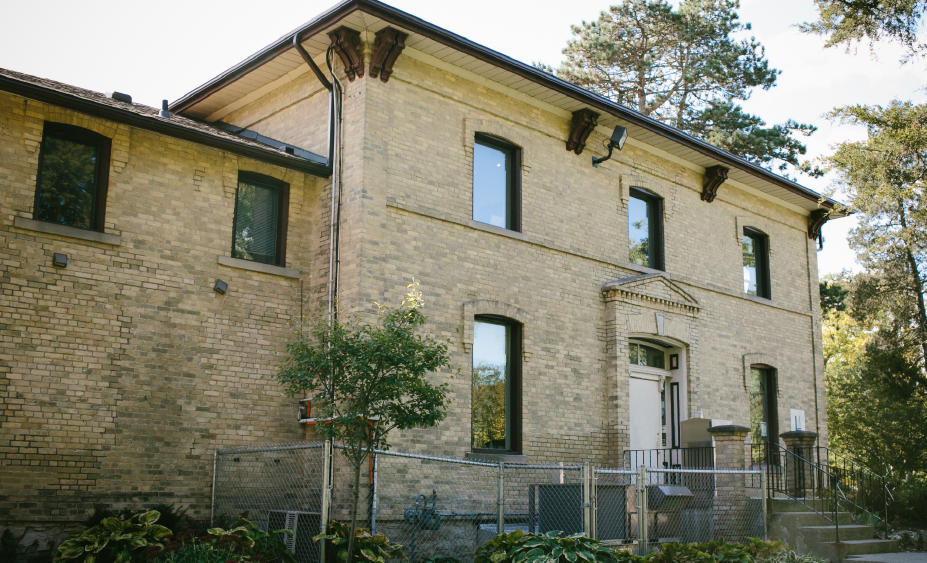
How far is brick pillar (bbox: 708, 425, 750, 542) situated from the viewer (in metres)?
12.9

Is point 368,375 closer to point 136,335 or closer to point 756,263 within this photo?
point 136,335

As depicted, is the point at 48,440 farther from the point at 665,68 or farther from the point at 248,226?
the point at 665,68

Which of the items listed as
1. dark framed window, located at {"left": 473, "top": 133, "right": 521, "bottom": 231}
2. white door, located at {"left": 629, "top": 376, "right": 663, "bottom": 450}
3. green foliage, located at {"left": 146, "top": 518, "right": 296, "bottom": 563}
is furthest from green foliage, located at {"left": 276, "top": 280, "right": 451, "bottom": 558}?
white door, located at {"left": 629, "top": 376, "right": 663, "bottom": 450}

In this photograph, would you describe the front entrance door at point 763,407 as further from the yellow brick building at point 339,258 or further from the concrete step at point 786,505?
the concrete step at point 786,505

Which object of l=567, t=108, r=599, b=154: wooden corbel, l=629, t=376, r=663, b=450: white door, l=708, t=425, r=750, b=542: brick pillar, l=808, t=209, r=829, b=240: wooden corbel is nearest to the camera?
l=708, t=425, r=750, b=542: brick pillar

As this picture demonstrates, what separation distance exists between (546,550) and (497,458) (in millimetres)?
4010

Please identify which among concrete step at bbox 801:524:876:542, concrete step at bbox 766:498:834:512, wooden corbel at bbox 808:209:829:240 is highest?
wooden corbel at bbox 808:209:829:240

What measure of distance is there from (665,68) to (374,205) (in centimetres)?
2146

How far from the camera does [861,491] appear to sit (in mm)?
16562

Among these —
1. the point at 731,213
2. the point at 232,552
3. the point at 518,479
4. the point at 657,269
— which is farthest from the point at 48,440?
the point at 731,213

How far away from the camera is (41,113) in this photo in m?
10.9

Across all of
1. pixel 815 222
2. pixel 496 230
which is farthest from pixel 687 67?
pixel 496 230

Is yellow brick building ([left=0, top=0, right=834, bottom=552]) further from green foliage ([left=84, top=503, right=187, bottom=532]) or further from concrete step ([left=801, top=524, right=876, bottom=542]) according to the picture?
concrete step ([left=801, top=524, right=876, bottom=542])

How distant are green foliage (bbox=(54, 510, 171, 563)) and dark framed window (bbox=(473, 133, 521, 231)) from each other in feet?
23.0
